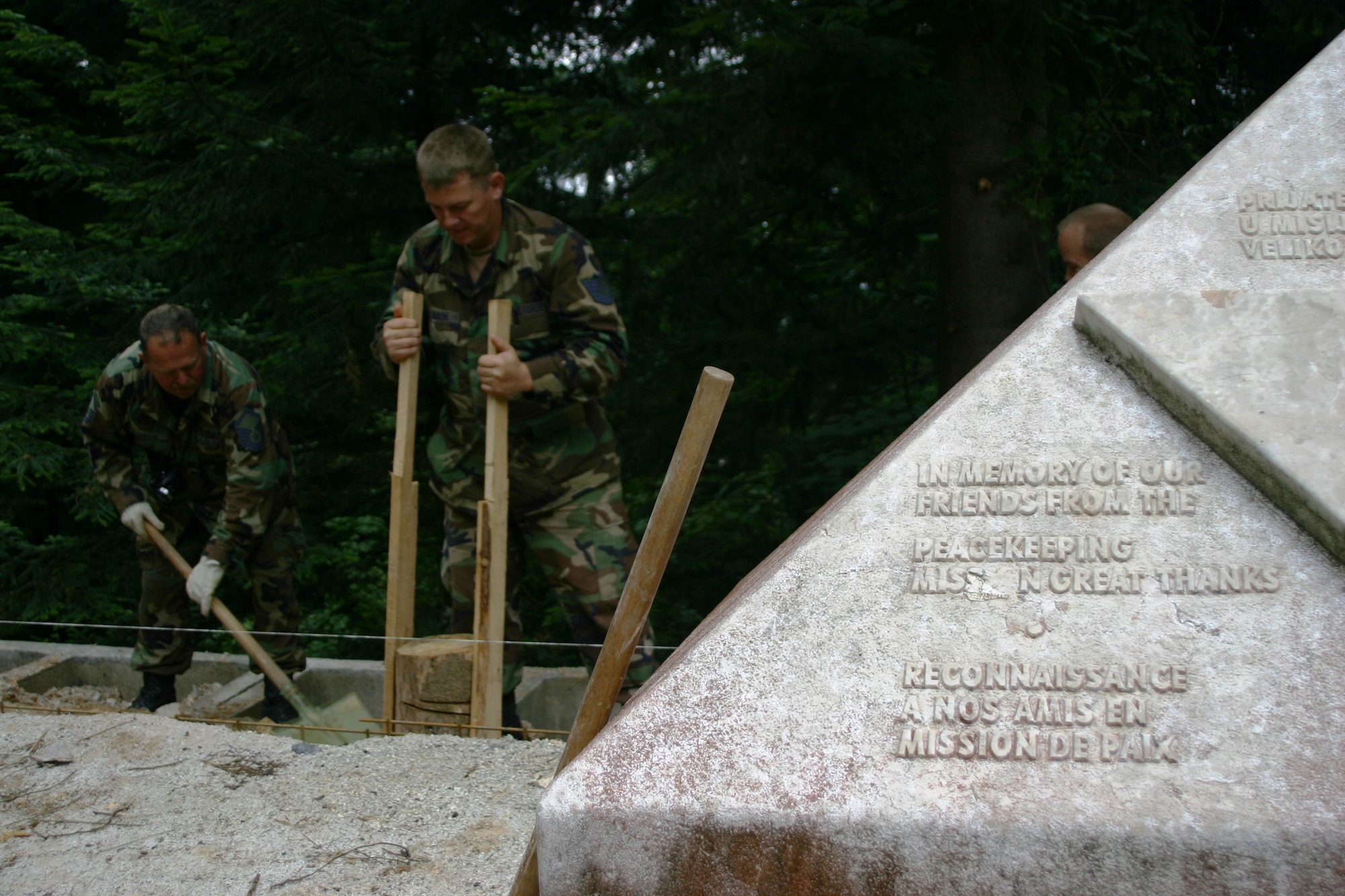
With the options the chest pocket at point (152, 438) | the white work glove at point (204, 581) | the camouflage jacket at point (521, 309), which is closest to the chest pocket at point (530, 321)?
the camouflage jacket at point (521, 309)

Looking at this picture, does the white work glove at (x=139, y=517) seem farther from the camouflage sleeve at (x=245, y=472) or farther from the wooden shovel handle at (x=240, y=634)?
the camouflage sleeve at (x=245, y=472)

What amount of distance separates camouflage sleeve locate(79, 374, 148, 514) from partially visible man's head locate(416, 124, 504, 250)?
1736 mm

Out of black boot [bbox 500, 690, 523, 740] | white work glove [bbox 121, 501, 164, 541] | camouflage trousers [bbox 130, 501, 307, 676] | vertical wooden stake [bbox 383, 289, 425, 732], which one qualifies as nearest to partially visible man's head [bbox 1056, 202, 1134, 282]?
vertical wooden stake [bbox 383, 289, 425, 732]

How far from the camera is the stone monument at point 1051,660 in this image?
60.8 inches

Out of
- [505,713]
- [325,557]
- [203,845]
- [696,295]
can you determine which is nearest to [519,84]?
[696,295]

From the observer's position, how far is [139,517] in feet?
14.7

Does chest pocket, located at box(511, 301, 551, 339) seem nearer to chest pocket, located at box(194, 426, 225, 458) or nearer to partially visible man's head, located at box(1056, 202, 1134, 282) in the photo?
chest pocket, located at box(194, 426, 225, 458)

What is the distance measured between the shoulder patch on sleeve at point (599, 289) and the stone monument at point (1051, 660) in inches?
78.7

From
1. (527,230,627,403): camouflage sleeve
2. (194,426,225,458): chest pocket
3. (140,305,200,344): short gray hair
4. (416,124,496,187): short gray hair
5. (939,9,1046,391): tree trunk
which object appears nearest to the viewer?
(416,124,496,187): short gray hair

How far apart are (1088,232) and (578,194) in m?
2.96

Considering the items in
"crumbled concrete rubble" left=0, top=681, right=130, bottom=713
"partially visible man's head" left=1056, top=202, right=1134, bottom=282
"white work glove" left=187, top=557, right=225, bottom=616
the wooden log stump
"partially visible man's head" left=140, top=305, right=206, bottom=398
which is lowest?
"crumbled concrete rubble" left=0, top=681, right=130, bottom=713

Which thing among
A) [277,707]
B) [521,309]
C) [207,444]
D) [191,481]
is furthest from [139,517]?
[521,309]

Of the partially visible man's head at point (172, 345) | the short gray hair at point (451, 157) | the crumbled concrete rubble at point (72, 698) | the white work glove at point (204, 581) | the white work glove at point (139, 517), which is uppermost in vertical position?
the short gray hair at point (451, 157)

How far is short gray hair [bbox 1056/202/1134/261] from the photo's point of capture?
3.60 metres
